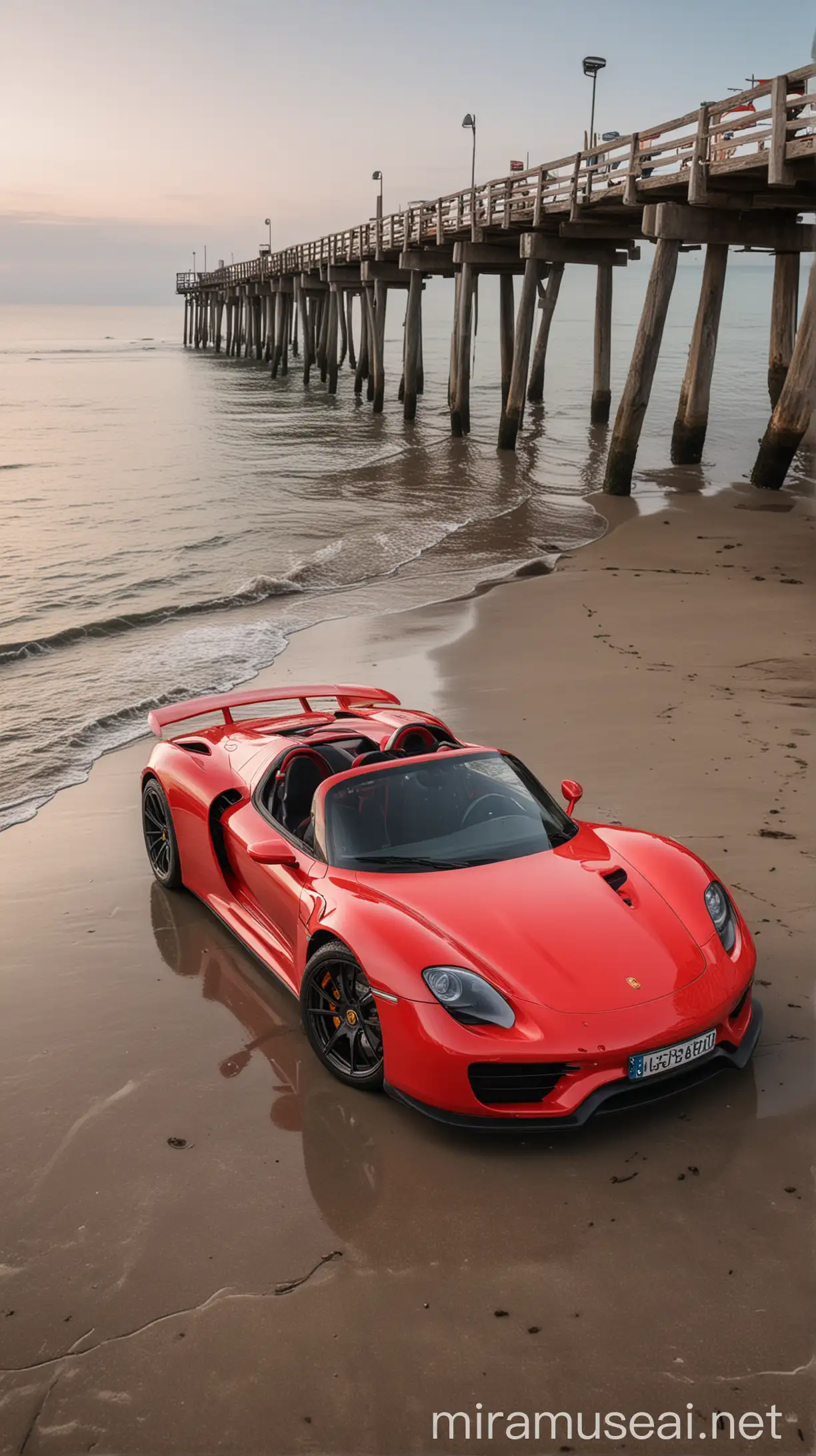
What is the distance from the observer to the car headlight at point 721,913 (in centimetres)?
439

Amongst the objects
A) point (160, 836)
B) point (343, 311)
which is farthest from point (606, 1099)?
point (343, 311)

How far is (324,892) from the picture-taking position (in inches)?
184

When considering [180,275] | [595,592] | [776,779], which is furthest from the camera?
[180,275]

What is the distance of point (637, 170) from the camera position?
1692cm

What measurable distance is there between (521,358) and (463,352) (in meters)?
3.78

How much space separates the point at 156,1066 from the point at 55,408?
48.8m

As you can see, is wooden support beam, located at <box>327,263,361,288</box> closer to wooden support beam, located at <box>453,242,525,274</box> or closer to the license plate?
wooden support beam, located at <box>453,242,525,274</box>

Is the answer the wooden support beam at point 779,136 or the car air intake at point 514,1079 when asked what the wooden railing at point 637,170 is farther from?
the car air intake at point 514,1079

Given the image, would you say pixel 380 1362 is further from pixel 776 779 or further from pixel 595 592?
pixel 595 592

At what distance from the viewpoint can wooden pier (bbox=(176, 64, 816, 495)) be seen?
1465 cm

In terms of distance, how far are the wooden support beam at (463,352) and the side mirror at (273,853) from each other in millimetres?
23356

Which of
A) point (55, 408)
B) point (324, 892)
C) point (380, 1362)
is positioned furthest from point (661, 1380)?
point (55, 408)

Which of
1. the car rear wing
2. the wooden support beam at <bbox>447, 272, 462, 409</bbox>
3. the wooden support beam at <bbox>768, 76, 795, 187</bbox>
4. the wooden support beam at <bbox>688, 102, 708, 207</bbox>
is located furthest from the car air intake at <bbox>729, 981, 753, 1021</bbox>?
the wooden support beam at <bbox>447, 272, 462, 409</bbox>

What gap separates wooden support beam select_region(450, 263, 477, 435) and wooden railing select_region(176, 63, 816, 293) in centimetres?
107
